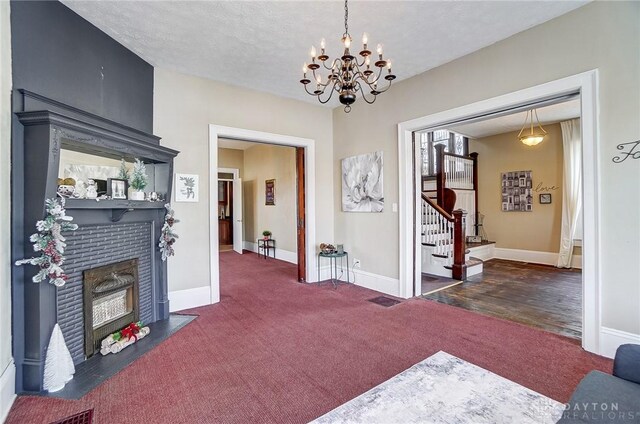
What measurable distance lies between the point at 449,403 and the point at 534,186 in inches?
280

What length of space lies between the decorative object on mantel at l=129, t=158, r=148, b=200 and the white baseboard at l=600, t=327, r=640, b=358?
4.52m

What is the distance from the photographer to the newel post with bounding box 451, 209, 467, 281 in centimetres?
511

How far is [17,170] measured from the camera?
6.91 feet

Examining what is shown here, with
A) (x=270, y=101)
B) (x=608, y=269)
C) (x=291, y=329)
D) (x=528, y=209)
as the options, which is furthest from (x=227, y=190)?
(x=608, y=269)

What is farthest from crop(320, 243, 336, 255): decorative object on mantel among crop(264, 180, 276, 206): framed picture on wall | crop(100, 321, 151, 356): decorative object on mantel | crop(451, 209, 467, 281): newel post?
crop(264, 180, 276, 206): framed picture on wall

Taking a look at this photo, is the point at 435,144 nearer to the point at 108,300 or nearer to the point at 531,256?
the point at 531,256

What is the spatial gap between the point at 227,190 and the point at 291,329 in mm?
7312

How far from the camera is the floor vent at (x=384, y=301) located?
3.91m

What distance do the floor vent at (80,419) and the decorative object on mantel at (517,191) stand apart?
8.20 metres

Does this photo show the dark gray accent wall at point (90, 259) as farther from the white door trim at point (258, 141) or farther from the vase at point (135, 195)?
the white door trim at point (258, 141)

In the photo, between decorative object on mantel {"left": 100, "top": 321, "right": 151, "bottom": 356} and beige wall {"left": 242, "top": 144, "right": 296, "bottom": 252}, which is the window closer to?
beige wall {"left": 242, "top": 144, "right": 296, "bottom": 252}

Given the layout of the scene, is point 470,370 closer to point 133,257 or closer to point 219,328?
point 219,328

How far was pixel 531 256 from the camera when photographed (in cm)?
677

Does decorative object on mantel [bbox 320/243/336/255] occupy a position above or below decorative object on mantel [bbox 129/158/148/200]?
below
